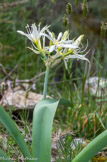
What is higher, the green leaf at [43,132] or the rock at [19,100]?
the green leaf at [43,132]

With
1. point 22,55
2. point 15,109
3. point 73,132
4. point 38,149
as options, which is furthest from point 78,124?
point 22,55

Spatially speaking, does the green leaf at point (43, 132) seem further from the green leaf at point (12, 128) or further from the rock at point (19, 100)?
the rock at point (19, 100)

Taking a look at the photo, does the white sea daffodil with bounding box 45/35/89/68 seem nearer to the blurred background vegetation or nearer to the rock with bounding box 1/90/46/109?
the blurred background vegetation

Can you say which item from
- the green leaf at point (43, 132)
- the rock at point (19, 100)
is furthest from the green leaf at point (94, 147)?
the rock at point (19, 100)

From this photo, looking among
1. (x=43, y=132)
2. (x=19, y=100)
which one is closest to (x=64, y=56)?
(x=43, y=132)

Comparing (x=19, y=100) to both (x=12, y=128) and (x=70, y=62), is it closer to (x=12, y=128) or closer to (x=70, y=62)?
(x=70, y=62)

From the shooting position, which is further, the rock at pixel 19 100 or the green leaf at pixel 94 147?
the rock at pixel 19 100

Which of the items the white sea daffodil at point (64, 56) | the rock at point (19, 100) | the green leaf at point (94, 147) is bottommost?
the rock at point (19, 100)

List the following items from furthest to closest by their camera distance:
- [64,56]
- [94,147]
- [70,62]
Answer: [70,62]
[64,56]
[94,147]
